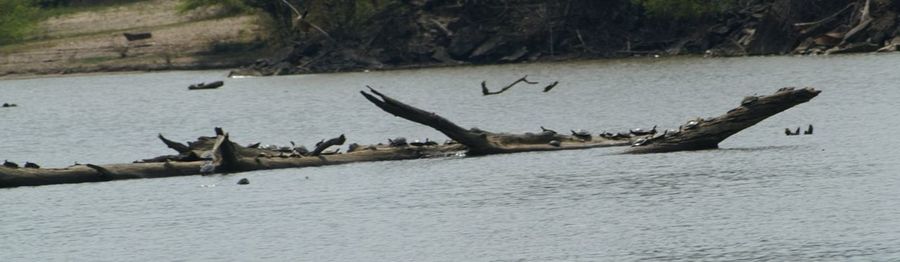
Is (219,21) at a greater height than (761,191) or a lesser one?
greater

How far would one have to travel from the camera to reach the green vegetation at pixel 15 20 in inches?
4237

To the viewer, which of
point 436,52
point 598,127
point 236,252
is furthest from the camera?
point 436,52

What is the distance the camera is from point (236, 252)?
101 ft

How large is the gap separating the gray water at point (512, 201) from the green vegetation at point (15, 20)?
48090 mm

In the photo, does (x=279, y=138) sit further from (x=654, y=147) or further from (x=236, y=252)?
(x=236, y=252)

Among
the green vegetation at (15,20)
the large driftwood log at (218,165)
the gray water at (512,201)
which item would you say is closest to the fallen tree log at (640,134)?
the gray water at (512,201)

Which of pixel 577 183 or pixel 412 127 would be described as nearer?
pixel 577 183

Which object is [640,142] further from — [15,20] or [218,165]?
[15,20]

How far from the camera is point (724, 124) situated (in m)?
39.4

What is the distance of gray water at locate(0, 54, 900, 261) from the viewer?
3022 centimetres

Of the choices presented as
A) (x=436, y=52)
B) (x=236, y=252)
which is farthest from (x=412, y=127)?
(x=436, y=52)

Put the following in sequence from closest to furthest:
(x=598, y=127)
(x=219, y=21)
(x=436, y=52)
A: (x=598, y=127) < (x=436, y=52) < (x=219, y=21)

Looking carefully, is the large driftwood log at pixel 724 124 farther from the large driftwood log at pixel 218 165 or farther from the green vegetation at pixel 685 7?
the green vegetation at pixel 685 7

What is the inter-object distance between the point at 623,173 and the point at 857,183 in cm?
478
